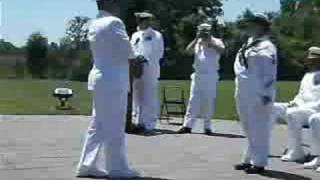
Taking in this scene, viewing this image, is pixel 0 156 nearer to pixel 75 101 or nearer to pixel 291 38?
pixel 75 101

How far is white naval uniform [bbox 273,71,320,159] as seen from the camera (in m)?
11.7

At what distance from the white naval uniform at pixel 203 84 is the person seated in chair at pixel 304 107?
373 centimetres

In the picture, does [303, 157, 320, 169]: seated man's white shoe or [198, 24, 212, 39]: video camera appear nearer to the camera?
[303, 157, 320, 169]: seated man's white shoe

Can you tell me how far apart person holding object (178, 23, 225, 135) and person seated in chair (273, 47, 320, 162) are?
3.73m

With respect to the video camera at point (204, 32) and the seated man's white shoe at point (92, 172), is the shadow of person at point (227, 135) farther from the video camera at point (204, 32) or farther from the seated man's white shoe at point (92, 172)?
the seated man's white shoe at point (92, 172)

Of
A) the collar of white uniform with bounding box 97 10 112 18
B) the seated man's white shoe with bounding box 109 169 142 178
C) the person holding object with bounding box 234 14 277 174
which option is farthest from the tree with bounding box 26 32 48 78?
the seated man's white shoe with bounding box 109 169 142 178

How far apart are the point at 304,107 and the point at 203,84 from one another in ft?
13.7

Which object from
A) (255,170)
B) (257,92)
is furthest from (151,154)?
(257,92)

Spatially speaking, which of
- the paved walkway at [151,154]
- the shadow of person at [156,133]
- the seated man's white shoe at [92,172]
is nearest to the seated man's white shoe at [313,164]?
the paved walkway at [151,154]

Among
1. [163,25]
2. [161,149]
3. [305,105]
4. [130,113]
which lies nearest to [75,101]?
[130,113]

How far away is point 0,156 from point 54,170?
165 cm

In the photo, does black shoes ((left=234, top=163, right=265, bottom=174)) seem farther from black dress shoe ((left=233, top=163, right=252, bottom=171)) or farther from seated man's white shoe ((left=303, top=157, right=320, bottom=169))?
seated man's white shoe ((left=303, top=157, right=320, bottom=169))

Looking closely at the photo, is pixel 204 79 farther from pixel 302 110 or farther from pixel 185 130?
pixel 302 110

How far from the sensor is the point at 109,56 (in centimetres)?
976
